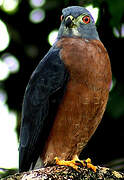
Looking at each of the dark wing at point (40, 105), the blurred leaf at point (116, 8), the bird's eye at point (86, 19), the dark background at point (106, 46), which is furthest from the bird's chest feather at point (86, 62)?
the blurred leaf at point (116, 8)

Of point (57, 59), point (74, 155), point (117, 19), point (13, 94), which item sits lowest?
point (74, 155)

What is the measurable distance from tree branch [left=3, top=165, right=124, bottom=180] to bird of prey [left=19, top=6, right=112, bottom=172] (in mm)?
813

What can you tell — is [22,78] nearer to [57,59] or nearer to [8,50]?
[8,50]

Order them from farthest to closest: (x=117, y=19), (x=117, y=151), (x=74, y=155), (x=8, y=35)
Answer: (x=8, y=35) → (x=117, y=151) → (x=74, y=155) → (x=117, y=19)

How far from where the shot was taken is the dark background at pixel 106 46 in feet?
19.3

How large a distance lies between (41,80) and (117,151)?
91.0 inches

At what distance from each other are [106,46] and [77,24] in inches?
47.0

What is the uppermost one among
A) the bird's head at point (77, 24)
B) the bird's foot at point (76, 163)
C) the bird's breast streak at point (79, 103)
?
the bird's head at point (77, 24)

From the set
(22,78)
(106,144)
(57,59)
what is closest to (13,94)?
(22,78)

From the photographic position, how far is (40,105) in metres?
5.40

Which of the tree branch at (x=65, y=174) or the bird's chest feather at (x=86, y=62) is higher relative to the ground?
the bird's chest feather at (x=86, y=62)

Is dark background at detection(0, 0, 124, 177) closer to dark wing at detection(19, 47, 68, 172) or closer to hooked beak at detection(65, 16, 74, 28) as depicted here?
hooked beak at detection(65, 16, 74, 28)

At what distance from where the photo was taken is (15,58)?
25.7 ft

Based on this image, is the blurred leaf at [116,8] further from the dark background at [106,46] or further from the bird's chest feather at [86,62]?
the bird's chest feather at [86,62]
